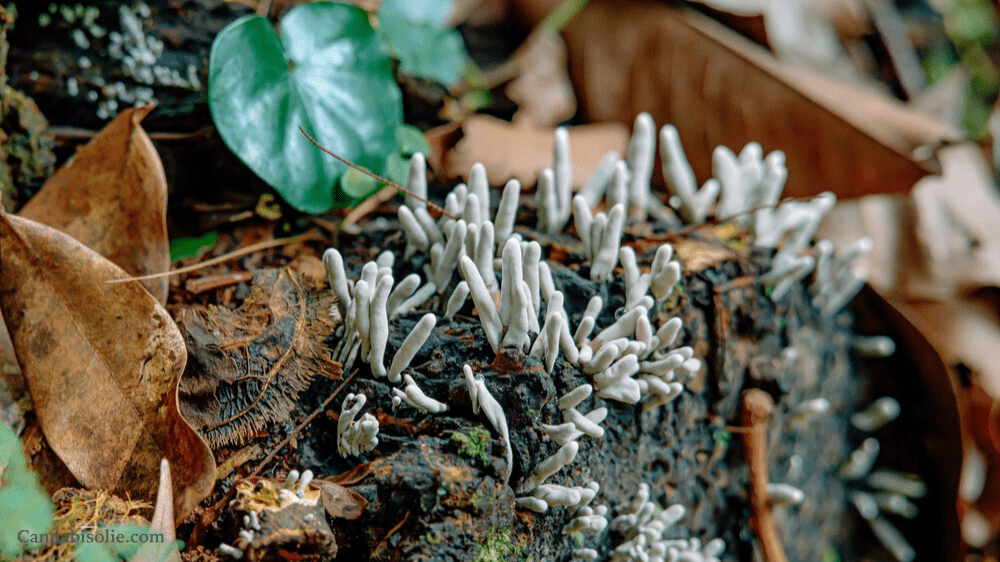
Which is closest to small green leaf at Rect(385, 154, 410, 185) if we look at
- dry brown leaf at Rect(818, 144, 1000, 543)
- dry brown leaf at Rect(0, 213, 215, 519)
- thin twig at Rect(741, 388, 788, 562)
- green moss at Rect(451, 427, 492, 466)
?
dry brown leaf at Rect(0, 213, 215, 519)

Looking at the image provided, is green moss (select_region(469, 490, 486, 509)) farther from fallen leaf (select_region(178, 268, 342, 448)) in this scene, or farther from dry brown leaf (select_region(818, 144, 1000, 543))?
dry brown leaf (select_region(818, 144, 1000, 543))

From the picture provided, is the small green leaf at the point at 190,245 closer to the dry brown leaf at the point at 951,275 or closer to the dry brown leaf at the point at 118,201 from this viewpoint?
the dry brown leaf at the point at 118,201

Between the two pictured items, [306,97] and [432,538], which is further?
[306,97]

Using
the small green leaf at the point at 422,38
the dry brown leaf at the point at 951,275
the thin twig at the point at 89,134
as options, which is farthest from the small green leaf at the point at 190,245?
the dry brown leaf at the point at 951,275

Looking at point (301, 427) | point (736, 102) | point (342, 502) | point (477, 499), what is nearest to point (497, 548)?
point (477, 499)

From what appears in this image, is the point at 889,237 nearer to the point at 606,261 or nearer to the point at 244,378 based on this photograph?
the point at 606,261

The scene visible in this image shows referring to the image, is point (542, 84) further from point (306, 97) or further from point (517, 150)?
point (306, 97)
